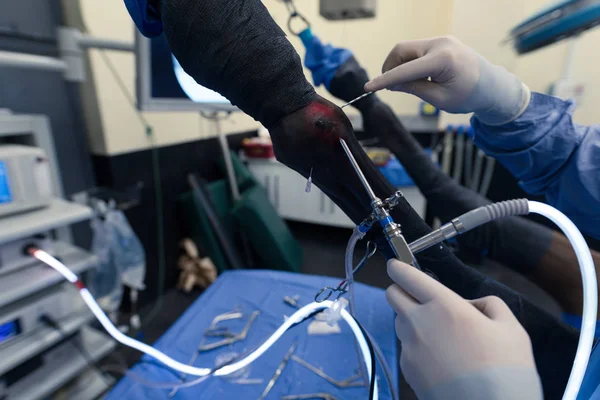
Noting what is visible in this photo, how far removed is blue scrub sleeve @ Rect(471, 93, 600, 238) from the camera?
592mm

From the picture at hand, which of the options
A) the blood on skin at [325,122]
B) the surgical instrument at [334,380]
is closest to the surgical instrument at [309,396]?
the surgical instrument at [334,380]

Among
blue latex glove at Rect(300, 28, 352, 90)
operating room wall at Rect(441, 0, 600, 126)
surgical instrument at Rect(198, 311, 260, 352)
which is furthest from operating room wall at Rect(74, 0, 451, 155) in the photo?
surgical instrument at Rect(198, 311, 260, 352)

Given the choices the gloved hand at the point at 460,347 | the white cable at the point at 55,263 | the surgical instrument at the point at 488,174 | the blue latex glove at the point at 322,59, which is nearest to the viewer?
the gloved hand at the point at 460,347

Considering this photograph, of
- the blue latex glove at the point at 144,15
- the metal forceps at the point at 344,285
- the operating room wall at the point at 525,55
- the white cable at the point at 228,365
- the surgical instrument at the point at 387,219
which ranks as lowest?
the white cable at the point at 228,365

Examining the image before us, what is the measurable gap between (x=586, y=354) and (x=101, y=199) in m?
1.60

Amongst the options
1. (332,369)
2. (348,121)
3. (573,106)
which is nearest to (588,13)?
(573,106)

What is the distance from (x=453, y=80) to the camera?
57cm

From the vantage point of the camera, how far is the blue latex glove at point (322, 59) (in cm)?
104

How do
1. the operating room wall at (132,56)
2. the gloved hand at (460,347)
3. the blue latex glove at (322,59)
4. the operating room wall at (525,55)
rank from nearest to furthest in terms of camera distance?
the gloved hand at (460,347) < the blue latex glove at (322,59) < the operating room wall at (132,56) < the operating room wall at (525,55)

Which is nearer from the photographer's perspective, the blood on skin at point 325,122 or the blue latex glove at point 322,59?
the blood on skin at point 325,122

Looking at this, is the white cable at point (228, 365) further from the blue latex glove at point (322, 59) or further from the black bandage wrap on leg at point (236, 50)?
the blue latex glove at point (322, 59)

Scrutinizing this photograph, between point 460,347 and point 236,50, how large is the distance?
440mm

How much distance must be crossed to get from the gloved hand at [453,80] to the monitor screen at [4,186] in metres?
0.94

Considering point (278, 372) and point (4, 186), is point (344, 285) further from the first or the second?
point (4, 186)
